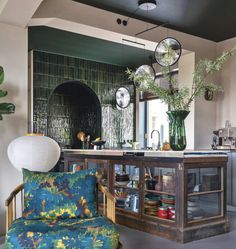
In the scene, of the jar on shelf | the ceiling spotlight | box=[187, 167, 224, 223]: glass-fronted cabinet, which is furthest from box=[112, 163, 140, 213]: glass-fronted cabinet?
the ceiling spotlight

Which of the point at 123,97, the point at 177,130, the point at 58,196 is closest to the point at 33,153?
the point at 58,196

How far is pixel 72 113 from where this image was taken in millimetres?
7730

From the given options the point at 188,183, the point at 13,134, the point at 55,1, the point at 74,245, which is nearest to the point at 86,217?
the point at 74,245

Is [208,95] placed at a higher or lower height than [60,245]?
higher

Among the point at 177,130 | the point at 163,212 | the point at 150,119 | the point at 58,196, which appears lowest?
the point at 163,212

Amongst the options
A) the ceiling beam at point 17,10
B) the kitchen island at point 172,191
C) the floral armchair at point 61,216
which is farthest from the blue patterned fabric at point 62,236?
the ceiling beam at point 17,10

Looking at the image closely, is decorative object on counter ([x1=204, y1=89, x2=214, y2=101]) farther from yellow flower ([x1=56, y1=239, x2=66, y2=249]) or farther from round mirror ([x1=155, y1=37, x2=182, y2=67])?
yellow flower ([x1=56, y1=239, x2=66, y2=249])

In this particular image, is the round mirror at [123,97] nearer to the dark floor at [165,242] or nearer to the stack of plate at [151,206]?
the stack of plate at [151,206]

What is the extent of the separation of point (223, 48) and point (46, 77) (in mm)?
3636

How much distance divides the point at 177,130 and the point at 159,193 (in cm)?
72

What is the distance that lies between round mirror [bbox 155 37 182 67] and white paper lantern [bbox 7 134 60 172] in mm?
1961

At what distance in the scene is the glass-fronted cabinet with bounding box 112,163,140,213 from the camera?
3873 mm

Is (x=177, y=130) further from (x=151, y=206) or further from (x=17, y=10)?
(x=17, y=10)

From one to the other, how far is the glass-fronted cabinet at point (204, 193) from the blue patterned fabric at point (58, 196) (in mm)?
1171
